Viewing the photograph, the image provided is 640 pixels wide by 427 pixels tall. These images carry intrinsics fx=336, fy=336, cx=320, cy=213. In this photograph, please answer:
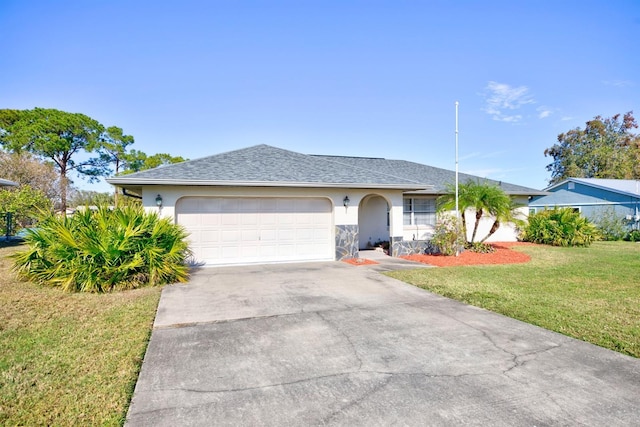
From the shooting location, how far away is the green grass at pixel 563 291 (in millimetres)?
5160

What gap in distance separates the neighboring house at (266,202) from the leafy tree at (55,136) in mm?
24130

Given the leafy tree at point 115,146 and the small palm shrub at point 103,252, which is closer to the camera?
the small palm shrub at point 103,252

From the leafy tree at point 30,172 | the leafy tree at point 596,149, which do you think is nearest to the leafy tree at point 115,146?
the leafy tree at point 30,172

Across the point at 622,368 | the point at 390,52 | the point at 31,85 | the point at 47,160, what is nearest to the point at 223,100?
the point at 390,52

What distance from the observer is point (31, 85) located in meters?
17.2

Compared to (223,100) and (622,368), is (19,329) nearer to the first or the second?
(622,368)

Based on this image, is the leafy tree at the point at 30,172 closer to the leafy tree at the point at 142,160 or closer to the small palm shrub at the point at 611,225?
the leafy tree at the point at 142,160

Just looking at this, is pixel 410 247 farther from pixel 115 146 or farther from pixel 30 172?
pixel 115 146

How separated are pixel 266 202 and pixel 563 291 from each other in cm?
878

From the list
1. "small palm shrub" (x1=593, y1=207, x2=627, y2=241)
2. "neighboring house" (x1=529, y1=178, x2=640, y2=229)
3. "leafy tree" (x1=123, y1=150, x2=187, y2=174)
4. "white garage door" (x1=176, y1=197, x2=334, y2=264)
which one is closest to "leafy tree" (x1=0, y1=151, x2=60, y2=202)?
"leafy tree" (x1=123, y1=150, x2=187, y2=174)

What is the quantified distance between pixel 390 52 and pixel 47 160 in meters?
31.2

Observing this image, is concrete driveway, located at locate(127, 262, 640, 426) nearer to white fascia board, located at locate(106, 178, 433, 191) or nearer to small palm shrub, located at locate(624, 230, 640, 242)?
white fascia board, located at locate(106, 178, 433, 191)

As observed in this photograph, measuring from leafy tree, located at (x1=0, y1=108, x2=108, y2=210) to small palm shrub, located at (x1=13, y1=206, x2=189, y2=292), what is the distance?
81.7 ft

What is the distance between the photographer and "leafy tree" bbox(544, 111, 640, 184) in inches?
1406
